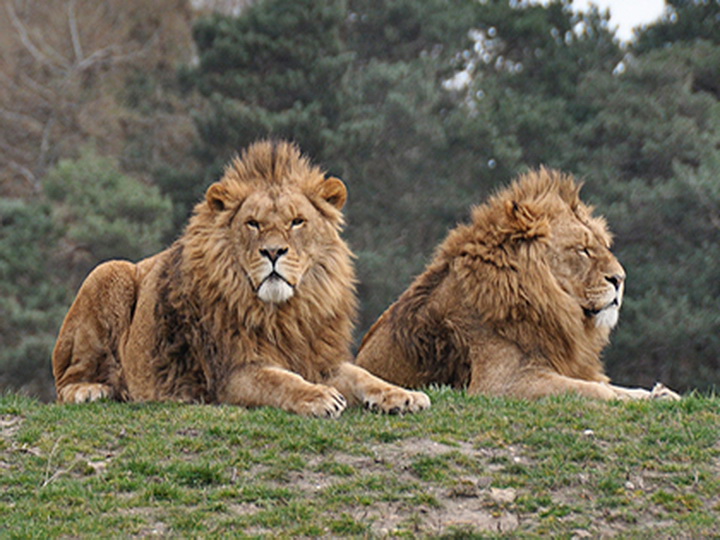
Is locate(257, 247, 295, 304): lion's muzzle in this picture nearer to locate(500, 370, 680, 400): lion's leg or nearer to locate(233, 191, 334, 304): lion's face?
locate(233, 191, 334, 304): lion's face

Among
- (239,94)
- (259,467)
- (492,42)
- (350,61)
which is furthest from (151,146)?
(259,467)

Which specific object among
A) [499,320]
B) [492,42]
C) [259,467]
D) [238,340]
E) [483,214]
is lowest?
[259,467]

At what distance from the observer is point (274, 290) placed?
22.5 feet

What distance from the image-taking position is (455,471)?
5.71 metres

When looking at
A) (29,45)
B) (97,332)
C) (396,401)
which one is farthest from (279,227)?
(29,45)

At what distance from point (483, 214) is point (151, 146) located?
2342 centimetres

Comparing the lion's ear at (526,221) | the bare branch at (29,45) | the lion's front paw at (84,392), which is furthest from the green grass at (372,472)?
the bare branch at (29,45)

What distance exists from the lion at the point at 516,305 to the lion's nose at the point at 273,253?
1638 millimetres

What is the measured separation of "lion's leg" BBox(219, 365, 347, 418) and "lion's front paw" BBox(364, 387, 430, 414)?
7.2 inches

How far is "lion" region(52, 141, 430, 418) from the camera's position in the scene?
6.84 m

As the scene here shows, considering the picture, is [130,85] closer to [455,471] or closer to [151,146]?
[151,146]

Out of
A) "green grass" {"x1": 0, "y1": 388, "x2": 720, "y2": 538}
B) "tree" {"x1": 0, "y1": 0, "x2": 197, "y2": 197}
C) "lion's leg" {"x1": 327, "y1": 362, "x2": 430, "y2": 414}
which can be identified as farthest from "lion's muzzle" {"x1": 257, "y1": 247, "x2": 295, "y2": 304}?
"tree" {"x1": 0, "y1": 0, "x2": 197, "y2": 197}

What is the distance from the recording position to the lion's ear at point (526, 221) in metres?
7.95

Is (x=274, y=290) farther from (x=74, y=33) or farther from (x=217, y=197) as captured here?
(x=74, y=33)
